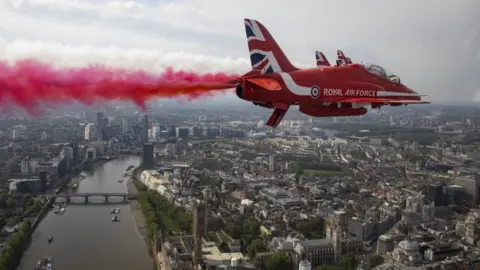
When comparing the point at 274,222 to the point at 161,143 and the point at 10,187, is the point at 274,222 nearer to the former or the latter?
the point at 10,187

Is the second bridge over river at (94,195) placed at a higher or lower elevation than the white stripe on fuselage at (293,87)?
lower

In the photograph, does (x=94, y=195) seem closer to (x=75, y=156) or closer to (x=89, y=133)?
(x=75, y=156)

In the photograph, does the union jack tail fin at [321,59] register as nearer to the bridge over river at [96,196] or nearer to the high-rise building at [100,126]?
the bridge over river at [96,196]

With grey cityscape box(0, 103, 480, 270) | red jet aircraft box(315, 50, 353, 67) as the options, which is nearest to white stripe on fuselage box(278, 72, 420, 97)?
red jet aircraft box(315, 50, 353, 67)

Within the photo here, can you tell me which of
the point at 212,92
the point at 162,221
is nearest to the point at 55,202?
the point at 162,221

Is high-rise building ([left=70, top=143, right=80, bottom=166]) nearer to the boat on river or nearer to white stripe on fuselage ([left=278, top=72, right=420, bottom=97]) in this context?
the boat on river

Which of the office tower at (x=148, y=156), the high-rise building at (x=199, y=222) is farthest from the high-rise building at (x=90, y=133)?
the high-rise building at (x=199, y=222)

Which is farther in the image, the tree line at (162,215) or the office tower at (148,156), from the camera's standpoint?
the office tower at (148,156)
